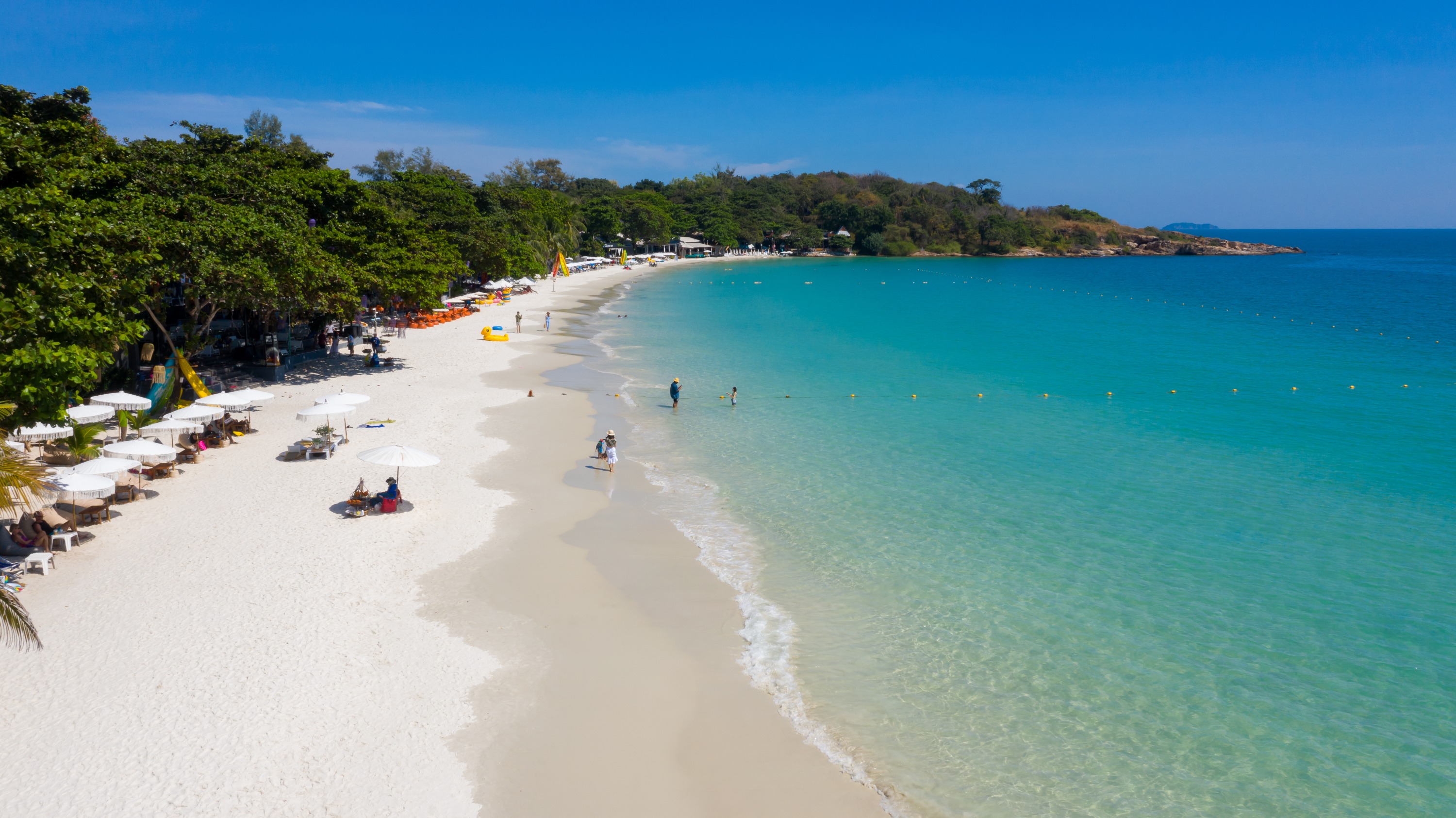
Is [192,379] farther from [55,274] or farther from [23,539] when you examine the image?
[55,274]

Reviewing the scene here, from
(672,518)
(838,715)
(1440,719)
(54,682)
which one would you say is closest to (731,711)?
(838,715)

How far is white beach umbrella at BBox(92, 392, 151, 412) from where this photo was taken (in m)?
21.2

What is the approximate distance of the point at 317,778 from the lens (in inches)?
364

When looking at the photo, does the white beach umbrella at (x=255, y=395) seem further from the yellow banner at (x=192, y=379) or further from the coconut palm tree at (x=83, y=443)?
the coconut palm tree at (x=83, y=443)

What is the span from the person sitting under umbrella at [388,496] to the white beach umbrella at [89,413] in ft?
28.0

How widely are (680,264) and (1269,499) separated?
389 ft

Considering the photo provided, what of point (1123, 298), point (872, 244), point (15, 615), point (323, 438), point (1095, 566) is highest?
point (872, 244)

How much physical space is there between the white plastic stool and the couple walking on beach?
11.8 m

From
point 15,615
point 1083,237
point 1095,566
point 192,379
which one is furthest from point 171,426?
point 1083,237

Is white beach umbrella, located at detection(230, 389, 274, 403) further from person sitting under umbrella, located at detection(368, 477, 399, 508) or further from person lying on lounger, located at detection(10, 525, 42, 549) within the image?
person lying on lounger, located at detection(10, 525, 42, 549)

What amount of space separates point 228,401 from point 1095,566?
22.7 m

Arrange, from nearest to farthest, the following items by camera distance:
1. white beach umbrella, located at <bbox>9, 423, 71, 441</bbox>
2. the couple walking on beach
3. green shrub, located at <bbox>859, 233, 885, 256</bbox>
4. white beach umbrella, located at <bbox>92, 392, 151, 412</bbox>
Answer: white beach umbrella, located at <bbox>9, 423, 71, 441</bbox>, white beach umbrella, located at <bbox>92, 392, 151, 412</bbox>, the couple walking on beach, green shrub, located at <bbox>859, 233, 885, 256</bbox>

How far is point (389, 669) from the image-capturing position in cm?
1154

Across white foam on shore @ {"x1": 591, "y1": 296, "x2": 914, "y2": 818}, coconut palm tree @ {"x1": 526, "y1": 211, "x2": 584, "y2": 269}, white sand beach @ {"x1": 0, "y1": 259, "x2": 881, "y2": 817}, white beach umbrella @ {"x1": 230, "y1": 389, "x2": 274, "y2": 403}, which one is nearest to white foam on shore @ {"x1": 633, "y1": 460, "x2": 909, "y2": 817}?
white foam on shore @ {"x1": 591, "y1": 296, "x2": 914, "y2": 818}
